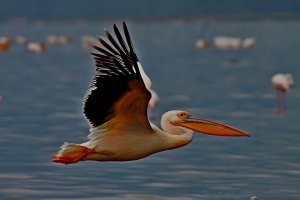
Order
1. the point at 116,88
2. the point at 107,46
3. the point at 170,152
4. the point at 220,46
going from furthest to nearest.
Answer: the point at 220,46 < the point at 170,152 < the point at 116,88 < the point at 107,46

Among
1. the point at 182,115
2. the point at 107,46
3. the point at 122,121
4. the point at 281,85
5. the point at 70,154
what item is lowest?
the point at 70,154

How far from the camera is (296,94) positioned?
19.5 meters

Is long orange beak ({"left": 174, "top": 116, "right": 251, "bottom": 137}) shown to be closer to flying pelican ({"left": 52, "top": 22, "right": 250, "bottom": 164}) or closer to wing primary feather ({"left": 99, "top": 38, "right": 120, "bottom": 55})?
flying pelican ({"left": 52, "top": 22, "right": 250, "bottom": 164})

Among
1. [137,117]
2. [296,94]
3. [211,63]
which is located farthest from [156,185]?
[211,63]

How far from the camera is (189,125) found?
8.68 metres

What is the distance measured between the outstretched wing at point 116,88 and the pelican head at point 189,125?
404 millimetres

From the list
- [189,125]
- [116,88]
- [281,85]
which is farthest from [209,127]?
[281,85]

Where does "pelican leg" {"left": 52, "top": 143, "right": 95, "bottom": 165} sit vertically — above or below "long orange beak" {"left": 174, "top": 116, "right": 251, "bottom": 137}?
below

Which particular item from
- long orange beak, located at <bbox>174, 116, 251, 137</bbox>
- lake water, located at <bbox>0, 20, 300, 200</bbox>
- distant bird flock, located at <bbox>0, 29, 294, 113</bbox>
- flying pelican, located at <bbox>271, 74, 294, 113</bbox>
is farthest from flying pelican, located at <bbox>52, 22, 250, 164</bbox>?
flying pelican, located at <bbox>271, 74, 294, 113</bbox>

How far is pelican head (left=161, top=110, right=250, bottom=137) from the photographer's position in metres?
8.66

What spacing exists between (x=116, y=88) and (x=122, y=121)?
0.51 metres

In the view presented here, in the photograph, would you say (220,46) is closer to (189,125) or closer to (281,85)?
(281,85)

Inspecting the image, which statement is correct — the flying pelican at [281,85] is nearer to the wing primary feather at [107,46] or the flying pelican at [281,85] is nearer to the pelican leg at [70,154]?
the pelican leg at [70,154]

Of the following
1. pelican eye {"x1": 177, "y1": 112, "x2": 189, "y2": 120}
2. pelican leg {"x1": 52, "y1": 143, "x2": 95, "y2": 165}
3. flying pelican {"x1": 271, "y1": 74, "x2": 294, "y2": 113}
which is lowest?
pelican leg {"x1": 52, "y1": 143, "x2": 95, "y2": 165}
